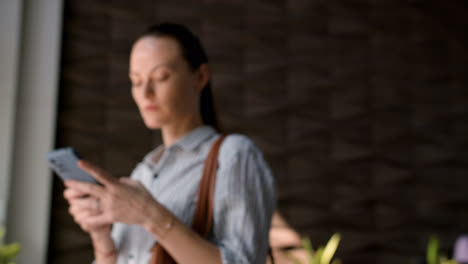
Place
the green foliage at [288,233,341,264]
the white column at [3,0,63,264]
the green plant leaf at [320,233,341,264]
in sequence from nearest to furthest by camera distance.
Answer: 1. the white column at [3,0,63,264]
2. the green plant leaf at [320,233,341,264]
3. the green foliage at [288,233,341,264]

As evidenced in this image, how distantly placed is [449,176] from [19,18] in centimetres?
290

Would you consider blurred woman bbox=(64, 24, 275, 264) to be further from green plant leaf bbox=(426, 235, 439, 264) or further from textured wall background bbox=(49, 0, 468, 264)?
green plant leaf bbox=(426, 235, 439, 264)

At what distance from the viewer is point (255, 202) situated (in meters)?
0.90

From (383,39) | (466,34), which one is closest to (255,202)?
(383,39)

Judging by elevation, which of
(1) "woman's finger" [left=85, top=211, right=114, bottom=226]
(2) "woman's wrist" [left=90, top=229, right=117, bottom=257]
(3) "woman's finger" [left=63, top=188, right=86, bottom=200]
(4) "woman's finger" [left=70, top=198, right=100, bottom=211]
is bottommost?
(2) "woman's wrist" [left=90, top=229, right=117, bottom=257]

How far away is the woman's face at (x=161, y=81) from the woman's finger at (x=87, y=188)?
0.80 ft

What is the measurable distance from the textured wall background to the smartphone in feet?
4.85

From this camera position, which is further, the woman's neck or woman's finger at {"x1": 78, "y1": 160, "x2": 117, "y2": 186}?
the woman's neck

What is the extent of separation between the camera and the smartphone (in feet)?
2.81

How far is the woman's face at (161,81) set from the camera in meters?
1.00

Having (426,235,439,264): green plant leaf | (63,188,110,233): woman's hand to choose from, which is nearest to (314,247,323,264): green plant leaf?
(426,235,439,264): green plant leaf

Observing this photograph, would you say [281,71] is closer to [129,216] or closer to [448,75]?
[448,75]

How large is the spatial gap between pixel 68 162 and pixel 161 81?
0.98 ft

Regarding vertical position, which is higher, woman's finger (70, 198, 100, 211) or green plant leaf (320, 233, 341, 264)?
woman's finger (70, 198, 100, 211)
